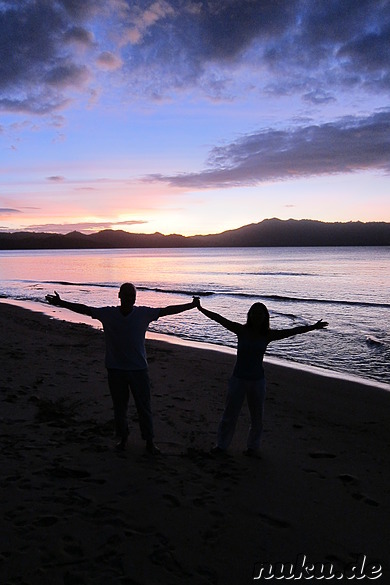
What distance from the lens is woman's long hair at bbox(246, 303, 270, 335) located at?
5.73 meters

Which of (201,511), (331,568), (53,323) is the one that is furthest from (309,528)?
(53,323)

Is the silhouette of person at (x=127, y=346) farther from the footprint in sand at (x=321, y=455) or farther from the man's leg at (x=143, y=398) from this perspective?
the footprint in sand at (x=321, y=455)

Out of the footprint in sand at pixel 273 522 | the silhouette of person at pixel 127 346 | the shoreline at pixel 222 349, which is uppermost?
the silhouette of person at pixel 127 346

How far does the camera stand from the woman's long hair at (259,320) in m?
5.73

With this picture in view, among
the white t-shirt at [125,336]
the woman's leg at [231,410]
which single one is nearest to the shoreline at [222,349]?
the woman's leg at [231,410]

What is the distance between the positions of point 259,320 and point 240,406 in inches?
47.8

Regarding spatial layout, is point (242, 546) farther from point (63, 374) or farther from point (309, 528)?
point (63, 374)

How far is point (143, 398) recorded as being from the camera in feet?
18.2

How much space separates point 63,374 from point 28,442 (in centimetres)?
423

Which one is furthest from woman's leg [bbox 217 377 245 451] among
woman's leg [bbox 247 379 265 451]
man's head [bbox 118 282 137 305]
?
man's head [bbox 118 282 137 305]

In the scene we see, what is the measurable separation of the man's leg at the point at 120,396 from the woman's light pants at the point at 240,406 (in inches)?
52.1

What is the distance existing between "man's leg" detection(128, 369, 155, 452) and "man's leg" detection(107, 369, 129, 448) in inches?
4.3

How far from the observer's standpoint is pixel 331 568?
12.0 ft

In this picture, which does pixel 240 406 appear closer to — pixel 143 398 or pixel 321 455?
pixel 143 398
